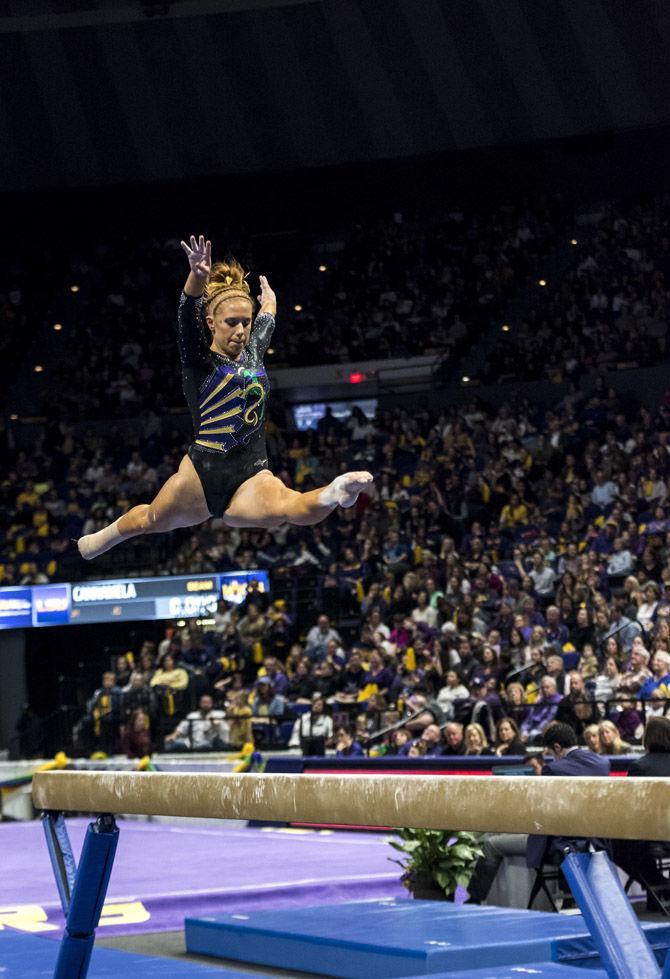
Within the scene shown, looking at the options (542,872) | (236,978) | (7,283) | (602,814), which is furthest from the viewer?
(7,283)

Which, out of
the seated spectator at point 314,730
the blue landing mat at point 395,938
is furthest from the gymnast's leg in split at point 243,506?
the seated spectator at point 314,730

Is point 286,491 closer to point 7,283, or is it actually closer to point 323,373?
point 323,373

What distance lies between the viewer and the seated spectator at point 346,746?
507 inches

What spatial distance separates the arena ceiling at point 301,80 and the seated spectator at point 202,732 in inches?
397

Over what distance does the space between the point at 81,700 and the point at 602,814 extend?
49.8 feet

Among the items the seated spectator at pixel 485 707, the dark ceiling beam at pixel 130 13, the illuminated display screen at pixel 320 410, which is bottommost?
the seated spectator at pixel 485 707

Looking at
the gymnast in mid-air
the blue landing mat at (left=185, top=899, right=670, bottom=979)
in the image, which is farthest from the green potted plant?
the gymnast in mid-air

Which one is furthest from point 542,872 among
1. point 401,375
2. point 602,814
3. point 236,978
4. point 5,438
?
point 5,438

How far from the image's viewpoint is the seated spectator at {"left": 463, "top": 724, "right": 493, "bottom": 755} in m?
11.0

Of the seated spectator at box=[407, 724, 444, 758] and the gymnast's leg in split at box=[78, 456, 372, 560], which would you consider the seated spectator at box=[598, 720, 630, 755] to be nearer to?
the seated spectator at box=[407, 724, 444, 758]

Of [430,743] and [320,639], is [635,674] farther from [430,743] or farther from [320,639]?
[320,639]

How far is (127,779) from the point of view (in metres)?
4.89

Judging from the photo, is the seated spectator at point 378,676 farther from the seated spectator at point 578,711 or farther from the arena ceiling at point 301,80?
the arena ceiling at point 301,80

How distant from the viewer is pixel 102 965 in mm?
6281
